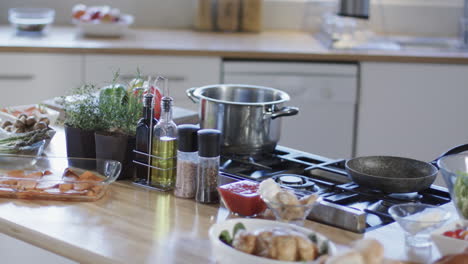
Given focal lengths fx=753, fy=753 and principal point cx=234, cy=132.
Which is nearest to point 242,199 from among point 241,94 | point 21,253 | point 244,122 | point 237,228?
point 237,228

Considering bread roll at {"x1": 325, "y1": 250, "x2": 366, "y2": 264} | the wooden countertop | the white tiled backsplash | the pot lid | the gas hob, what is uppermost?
the white tiled backsplash

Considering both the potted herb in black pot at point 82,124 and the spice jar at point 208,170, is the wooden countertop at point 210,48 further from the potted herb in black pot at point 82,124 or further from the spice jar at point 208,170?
the spice jar at point 208,170

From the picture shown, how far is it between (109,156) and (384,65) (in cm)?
200

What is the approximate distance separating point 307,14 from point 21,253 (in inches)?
117

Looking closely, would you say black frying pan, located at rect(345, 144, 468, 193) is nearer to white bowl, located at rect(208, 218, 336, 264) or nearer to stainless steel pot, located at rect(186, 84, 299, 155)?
stainless steel pot, located at rect(186, 84, 299, 155)

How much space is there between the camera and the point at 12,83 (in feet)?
11.6

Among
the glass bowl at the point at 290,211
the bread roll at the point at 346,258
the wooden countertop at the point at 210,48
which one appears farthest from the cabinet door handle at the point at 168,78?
the bread roll at the point at 346,258

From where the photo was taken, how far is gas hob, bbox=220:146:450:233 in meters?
1.63

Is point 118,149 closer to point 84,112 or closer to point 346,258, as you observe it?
point 84,112

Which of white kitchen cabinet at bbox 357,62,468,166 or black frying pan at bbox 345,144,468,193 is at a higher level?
black frying pan at bbox 345,144,468,193

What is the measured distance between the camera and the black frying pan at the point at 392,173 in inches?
69.0

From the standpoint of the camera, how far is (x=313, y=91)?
3.62 metres

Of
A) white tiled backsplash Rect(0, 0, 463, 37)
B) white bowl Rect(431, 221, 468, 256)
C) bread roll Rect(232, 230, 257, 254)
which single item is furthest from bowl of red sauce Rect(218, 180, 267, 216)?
white tiled backsplash Rect(0, 0, 463, 37)

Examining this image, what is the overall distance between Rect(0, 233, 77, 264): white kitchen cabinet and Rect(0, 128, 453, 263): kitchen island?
36 mm
